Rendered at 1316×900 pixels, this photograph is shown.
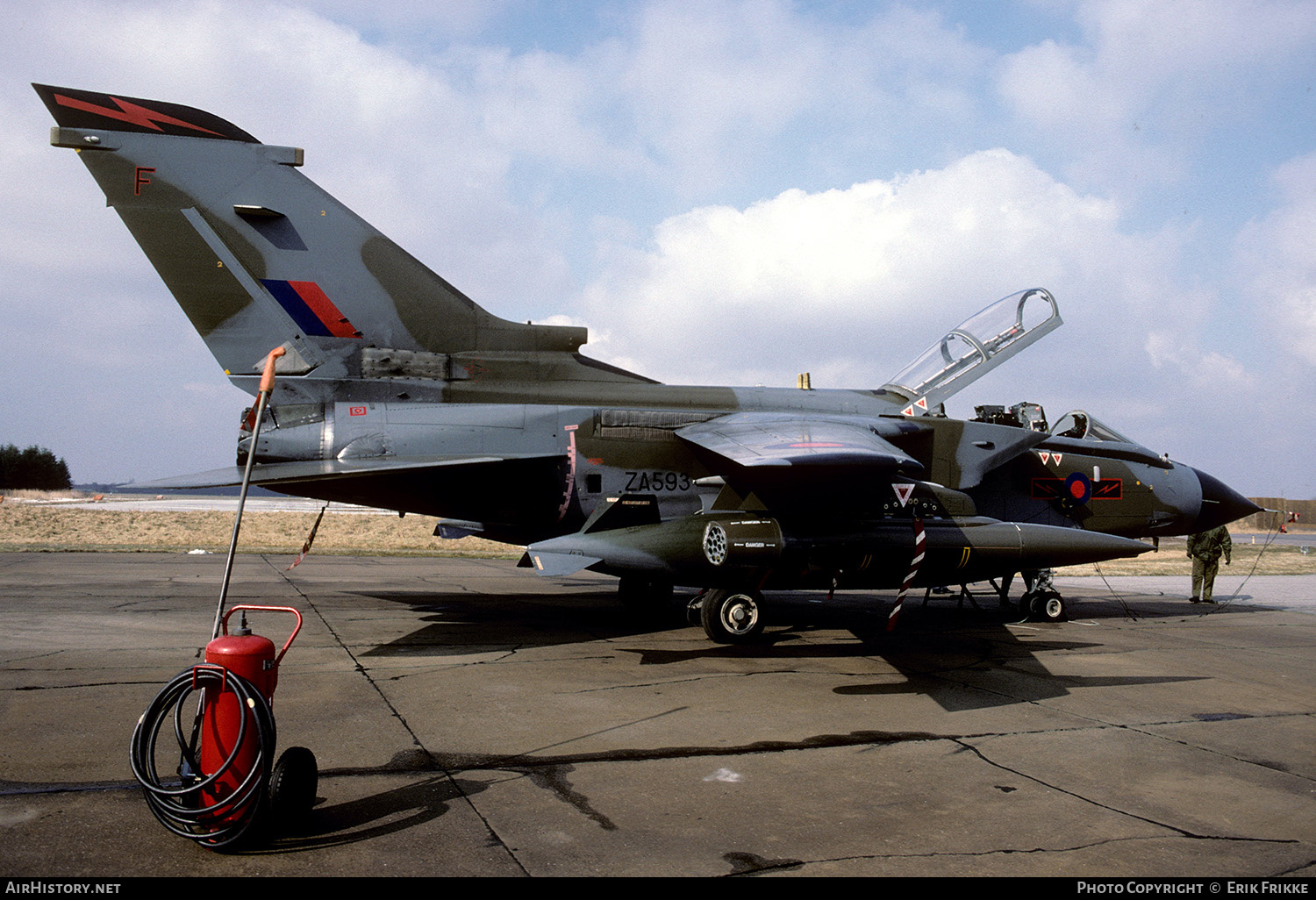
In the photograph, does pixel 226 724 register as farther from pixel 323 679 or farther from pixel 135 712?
pixel 323 679

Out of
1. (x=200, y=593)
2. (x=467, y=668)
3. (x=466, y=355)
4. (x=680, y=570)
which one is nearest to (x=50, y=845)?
(x=467, y=668)

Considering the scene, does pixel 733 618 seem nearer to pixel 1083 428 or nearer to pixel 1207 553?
pixel 1083 428

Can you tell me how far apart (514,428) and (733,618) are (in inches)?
133

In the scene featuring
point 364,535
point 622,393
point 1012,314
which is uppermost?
point 1012,314

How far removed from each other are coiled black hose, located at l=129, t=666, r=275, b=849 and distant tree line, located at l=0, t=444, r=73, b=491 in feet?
265

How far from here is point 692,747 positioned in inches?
209

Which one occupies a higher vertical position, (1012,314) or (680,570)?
(1012,314)

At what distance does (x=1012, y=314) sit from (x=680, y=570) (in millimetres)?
6519

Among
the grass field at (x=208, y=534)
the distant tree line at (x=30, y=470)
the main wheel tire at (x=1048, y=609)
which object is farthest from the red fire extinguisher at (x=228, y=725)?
the distant tree line at (x=30, y=470)

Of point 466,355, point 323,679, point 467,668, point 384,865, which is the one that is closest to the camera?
point 384,865

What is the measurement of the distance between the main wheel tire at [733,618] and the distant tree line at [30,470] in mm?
78241

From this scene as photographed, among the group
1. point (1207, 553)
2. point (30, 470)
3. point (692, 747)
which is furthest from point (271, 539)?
point (30, 470)

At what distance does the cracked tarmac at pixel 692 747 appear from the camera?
3.68 m
